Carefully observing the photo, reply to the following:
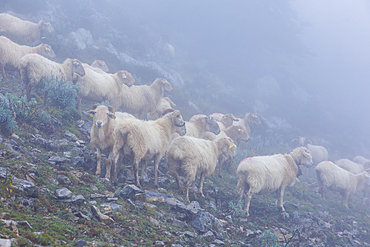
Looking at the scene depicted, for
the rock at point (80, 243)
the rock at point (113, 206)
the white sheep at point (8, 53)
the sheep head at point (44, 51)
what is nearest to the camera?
the rock at point (80, 243)

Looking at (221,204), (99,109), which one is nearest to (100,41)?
(99,109)

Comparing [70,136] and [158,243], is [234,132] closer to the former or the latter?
[70,136]

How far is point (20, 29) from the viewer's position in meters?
17.4

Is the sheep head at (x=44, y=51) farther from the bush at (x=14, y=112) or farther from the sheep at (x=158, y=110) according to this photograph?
the bush at (x=14, y=112)

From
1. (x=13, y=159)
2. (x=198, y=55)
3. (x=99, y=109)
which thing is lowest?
(x=13, y=159)

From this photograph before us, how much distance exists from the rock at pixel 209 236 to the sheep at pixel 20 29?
57.3 feet

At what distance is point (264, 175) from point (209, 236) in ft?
13.6

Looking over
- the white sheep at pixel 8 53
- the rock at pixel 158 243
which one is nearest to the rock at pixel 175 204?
the rock at pixel 158 243

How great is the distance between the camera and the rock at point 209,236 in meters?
5.59

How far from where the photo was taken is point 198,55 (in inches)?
1622

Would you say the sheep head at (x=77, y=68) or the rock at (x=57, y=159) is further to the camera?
the sheep head at (x=77, y=68)

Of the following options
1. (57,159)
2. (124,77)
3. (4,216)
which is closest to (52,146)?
(57,159)

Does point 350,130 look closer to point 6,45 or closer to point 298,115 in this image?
point 298,115

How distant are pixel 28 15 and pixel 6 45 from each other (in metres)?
15.4
